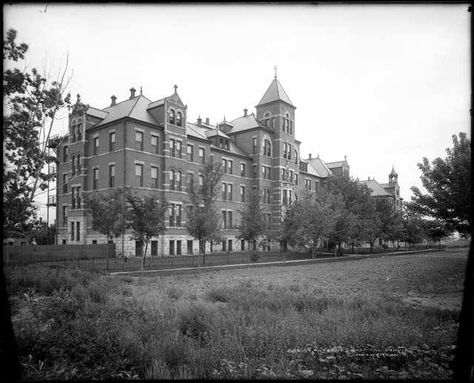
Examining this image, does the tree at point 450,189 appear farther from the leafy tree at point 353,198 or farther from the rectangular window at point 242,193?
the rectangular window at point 242,193

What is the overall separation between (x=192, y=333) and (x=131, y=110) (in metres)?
33.8

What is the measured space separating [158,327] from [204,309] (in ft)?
5.93

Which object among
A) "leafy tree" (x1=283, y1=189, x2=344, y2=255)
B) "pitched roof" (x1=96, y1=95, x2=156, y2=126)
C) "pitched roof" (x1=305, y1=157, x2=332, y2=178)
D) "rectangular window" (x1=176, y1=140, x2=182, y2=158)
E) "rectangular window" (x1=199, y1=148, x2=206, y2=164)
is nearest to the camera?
"leafy tree" (x1=283, y1=189, x2=344, y2=255)

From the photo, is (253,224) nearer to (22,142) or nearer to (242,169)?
(242,169)

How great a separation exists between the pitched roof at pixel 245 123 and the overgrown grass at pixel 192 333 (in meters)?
43.5

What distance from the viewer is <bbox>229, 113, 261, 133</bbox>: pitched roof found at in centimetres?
5216

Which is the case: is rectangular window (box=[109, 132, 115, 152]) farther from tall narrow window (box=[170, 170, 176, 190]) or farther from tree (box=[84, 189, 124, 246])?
tree (box=[84, 189, 124, 246])

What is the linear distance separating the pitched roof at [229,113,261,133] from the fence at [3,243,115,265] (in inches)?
1098

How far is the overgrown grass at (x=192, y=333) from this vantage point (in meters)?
5.13

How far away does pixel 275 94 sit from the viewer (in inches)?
2095

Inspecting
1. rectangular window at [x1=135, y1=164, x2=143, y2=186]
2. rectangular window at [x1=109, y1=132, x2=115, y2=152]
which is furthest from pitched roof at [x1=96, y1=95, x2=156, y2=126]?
rectangular window at [x1=135, y1=164, x2=143, y2=186]

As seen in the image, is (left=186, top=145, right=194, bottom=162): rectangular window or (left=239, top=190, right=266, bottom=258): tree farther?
(left=186, top=145, right=194, bottom=162): rectangular window

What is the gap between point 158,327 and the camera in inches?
278

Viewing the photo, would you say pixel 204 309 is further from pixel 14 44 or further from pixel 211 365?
pixel 14 44
